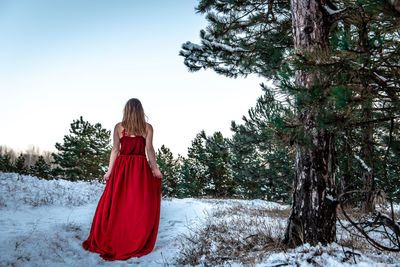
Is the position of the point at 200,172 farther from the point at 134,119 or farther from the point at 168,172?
the point at 134,119

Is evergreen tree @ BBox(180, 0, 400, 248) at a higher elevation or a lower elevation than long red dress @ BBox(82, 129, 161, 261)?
higher

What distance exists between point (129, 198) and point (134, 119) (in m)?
1.27

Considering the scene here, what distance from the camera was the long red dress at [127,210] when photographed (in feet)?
11.0

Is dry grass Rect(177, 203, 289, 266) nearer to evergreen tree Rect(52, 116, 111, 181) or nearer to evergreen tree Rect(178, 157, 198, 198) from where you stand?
evergreen tree Rect(178, 157, 198, 198)

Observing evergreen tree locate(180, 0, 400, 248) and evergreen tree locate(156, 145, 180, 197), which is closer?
evergreen tree locate(180, 0, 400, 248)

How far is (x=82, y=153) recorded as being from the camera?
79.7 ft

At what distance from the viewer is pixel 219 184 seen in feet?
78.0

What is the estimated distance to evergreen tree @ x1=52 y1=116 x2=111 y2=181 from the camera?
23.5 m

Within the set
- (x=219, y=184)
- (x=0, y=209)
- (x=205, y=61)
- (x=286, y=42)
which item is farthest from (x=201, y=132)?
(x=219, y=184)

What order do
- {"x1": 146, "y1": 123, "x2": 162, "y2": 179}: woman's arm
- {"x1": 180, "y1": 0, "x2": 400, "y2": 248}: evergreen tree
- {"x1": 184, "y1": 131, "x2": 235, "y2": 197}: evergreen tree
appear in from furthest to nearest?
{"x1": 184, "y1": 131, "x2": 235, "y2": 197}: evergreen tree
{"x1": 146, "y1": 123, "x2": 162, "y2": 179}: woman's arm
{"x1": 180, "y1": 0, "x2": 400, "y2": 248}: evergreen tree

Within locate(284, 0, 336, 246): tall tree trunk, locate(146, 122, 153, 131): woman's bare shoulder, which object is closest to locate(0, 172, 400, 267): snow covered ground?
locate(284, 0, 336, 246): tall tree trunk

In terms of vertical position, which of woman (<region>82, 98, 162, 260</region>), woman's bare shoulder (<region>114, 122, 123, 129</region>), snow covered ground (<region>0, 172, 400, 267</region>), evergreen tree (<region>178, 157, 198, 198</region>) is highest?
woman's bare shoulder (<region>114, 122, 123, 129</region>)

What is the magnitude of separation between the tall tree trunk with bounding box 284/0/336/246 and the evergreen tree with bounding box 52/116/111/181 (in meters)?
23.9

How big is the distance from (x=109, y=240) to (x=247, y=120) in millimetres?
5285
